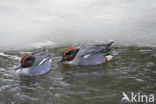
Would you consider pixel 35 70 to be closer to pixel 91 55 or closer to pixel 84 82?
pixel 84 82

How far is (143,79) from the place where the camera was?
555 centimetres

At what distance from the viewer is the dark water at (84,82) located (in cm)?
472

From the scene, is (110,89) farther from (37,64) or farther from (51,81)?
(37,64)

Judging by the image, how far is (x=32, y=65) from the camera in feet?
23.0

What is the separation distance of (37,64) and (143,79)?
3106mm

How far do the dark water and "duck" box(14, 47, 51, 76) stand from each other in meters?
0.22

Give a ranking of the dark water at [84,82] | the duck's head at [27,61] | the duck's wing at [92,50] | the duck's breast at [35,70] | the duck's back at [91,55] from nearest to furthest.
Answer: the dark water at [84,82] < the duck's breast at [35,70] < the duck's head at [27,61] < the duck's back at [91,55] < the duck's wing at [92,50]

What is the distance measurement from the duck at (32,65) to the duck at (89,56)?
0.63 meters

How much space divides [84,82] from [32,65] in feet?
6.71

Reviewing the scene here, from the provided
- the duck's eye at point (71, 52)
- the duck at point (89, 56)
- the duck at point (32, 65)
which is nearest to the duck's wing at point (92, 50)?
the duck at point (89, 56)

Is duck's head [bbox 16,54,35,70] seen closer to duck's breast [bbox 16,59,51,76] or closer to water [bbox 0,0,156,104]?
duck's breast [bbox 16,59,51,76]

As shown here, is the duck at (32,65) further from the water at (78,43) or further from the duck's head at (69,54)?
the duck's head at (69,54)

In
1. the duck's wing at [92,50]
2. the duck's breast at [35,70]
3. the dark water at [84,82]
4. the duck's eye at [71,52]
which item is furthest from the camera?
the duck's eye at [71,52]

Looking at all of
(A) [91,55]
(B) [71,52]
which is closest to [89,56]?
(A) [91,55]
